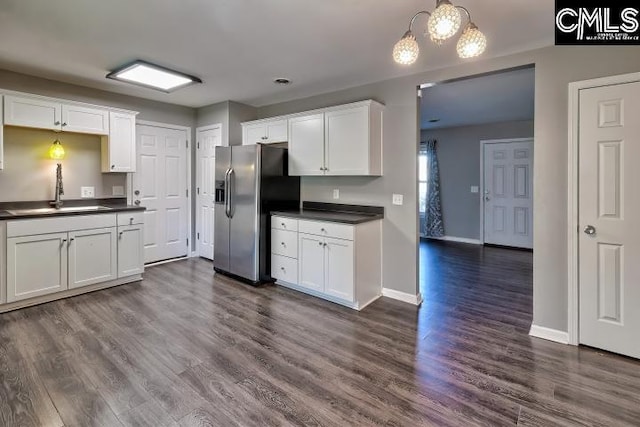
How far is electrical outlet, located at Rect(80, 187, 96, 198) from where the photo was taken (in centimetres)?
421

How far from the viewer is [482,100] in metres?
4.93

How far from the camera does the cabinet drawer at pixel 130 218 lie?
4.02 meters

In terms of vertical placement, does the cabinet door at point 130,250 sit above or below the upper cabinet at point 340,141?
below

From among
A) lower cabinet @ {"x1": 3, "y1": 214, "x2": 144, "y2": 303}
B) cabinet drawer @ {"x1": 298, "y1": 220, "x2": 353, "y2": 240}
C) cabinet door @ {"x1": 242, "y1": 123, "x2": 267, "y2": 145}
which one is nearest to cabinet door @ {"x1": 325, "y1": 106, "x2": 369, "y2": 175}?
cabinet drawer @ {"x1": 298, "y1": 220, "x2": 353, "y2": 240}

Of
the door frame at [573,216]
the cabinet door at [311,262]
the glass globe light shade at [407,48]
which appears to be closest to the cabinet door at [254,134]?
the cabinet door at [311,262]

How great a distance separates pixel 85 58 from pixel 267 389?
342 cm

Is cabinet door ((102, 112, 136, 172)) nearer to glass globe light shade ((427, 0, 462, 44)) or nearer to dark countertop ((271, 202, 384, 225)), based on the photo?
dark countertop ((271, 202, 384, 225))

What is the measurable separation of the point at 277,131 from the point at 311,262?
1.82m

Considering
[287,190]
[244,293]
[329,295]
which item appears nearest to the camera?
[329,295]

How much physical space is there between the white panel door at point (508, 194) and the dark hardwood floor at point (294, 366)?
321 cm

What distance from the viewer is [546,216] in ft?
9.15

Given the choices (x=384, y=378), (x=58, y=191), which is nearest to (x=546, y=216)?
(x=384, y=378)

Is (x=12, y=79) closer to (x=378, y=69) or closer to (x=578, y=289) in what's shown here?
(x=378, y=69)

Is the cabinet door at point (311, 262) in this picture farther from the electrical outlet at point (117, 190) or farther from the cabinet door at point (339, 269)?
the electrical outlet at point (117, 190)
